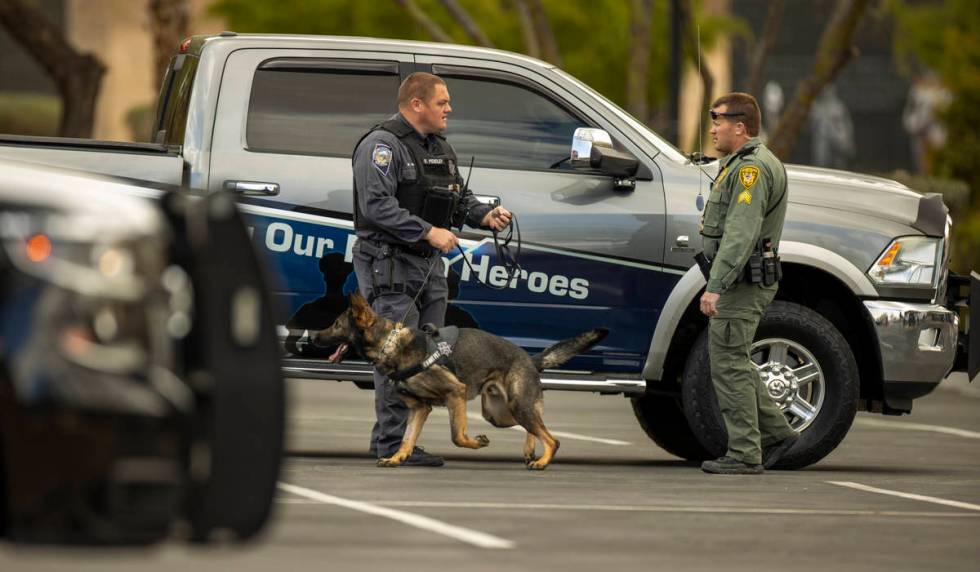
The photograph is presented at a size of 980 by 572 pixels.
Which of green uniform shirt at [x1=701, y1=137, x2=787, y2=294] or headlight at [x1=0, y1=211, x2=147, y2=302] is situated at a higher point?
green uniform shirt at [x1=701, y1=137, x2=787, y2=294]

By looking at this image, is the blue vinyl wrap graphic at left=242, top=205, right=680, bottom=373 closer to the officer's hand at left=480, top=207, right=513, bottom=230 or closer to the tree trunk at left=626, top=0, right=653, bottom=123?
the officer's hand at left=480, top=207, right=513, bottom=230

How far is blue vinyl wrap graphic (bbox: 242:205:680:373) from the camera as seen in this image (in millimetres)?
10680

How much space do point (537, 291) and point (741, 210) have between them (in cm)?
111

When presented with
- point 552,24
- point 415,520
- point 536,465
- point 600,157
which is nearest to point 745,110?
point 600,157

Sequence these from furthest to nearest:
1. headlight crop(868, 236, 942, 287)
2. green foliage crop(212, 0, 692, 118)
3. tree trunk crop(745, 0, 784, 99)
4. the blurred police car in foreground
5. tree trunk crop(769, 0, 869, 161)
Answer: green foliage crop(212, 0, 692, 118) → tree trunk crop(745, 0, 784, 99) → tree trunk crop(769, 0, 869, 161) → headlight crop(868, 236, 942, 287) → the blurred police car in foreground

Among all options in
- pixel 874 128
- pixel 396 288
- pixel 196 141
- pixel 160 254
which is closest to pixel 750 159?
pixel 396 288

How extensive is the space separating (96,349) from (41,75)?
4664 cm

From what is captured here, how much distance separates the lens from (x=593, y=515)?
29.0ft

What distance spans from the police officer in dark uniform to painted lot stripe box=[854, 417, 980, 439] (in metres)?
5.02

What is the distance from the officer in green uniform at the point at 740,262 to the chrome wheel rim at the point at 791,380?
293 mm

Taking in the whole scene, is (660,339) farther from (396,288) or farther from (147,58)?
(147,58)

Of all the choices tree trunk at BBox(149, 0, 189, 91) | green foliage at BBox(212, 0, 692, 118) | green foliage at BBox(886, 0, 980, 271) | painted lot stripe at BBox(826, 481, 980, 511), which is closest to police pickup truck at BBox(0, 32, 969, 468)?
painted lot stripe at BBox(826, 481, 980, 511)

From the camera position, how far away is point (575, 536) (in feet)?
26.7

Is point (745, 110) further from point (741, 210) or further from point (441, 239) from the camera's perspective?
point (441, 239)
